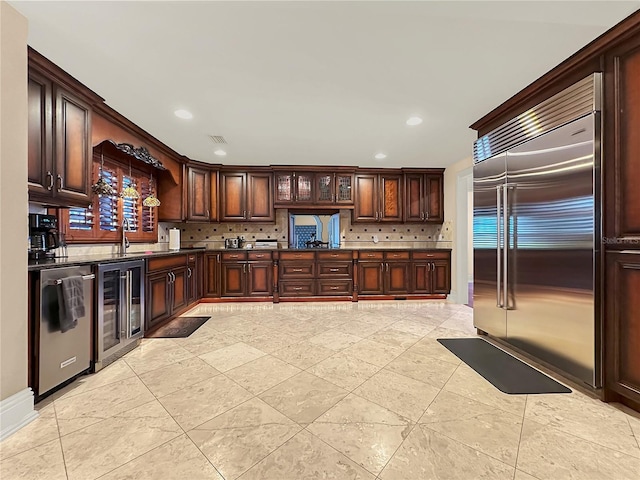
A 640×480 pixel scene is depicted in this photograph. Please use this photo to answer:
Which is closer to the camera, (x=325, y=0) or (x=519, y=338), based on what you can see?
(x=325, y=0)

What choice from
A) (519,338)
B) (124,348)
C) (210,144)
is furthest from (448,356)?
(210,144)

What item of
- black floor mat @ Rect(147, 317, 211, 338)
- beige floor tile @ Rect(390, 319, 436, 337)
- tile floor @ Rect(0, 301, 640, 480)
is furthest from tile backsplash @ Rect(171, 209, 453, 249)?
tile floor @ Rect(0, 301, 640, 480)

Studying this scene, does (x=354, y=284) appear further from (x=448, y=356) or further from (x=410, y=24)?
(x=410, y=24)

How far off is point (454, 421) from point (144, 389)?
2.07 metres

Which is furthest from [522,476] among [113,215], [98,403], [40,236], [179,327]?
[113,215]

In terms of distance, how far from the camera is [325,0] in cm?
149

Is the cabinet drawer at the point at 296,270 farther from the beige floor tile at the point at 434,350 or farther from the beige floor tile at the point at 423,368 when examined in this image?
the beige floor tile at the point at 423,368

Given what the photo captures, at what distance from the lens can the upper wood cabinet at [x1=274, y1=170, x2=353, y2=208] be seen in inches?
194

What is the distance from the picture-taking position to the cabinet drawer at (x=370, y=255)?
186 inches

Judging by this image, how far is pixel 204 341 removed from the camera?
289 cm

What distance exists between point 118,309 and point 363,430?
7.72ft

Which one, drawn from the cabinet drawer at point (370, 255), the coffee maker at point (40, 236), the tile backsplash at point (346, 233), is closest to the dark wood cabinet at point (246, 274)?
the tile backsplash at point (346, 233)

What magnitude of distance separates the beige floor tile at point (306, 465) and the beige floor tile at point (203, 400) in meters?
0.53

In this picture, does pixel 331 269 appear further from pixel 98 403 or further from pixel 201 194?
pixel 98 403
